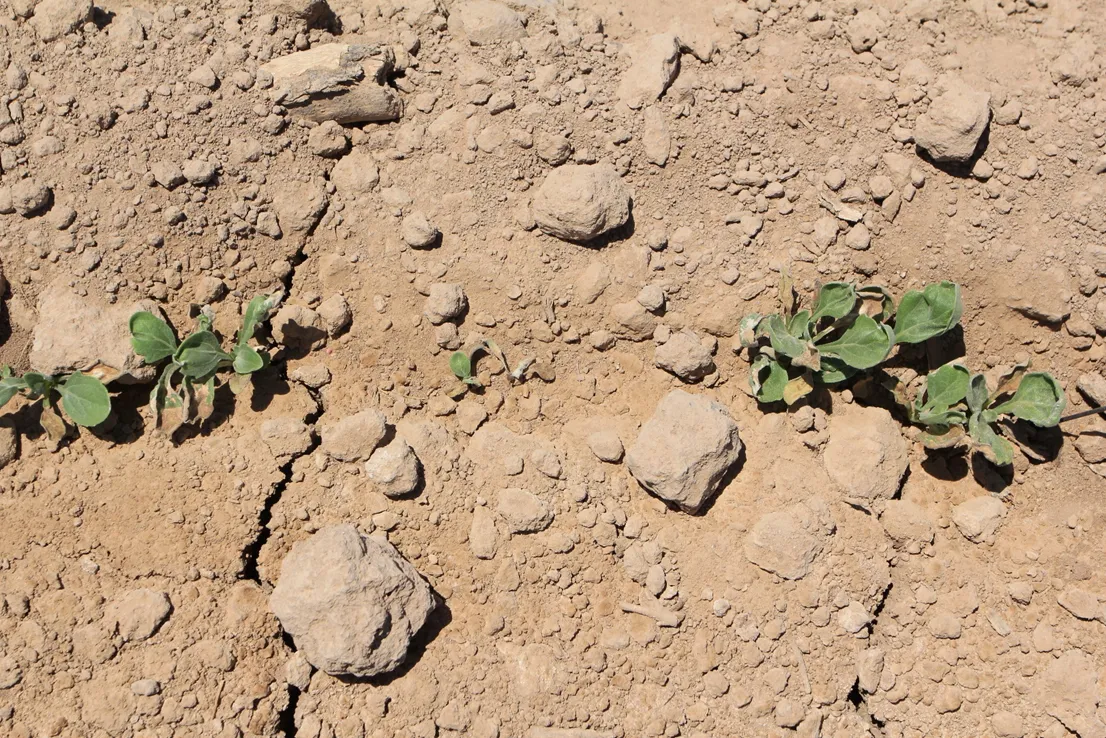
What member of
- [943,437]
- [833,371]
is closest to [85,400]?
[833,371]

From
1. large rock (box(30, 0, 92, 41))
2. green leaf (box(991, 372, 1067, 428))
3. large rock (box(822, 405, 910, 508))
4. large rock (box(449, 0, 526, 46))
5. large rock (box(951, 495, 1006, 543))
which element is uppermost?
large rock (box(30, 0, 92, 41))

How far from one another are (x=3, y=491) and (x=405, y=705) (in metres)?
1.40

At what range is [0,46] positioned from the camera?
283cm

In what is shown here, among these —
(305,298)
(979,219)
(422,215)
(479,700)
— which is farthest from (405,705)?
(979,219)

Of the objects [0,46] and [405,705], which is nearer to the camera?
[405,705]

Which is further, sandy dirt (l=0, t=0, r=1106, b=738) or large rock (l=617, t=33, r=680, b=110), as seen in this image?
large rock (l=617, t=33, r=680, b=110)

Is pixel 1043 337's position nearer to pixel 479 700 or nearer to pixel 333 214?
pixel 479 700

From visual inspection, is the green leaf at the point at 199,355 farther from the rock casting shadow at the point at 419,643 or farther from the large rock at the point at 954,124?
the large rock at the point at 954,124

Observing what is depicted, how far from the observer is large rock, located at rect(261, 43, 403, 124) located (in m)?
2.92

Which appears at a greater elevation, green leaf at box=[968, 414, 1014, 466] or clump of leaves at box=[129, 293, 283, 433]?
clump of leaves at box=[129, 293, 283, 433]

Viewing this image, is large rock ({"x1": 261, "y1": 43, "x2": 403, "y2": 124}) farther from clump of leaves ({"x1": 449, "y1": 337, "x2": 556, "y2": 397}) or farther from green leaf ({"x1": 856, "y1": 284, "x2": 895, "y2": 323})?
green leaf ({"x1": 856, "y1": 284, "x2": 895, "y2": 323})

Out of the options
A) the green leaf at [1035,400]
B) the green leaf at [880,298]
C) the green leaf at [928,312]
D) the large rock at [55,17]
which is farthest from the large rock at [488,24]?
the green leaf at [1035,400]

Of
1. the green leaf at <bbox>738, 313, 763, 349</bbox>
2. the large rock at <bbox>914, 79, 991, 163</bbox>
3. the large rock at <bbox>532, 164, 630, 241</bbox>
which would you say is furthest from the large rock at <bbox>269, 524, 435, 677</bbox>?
the large rock at <bbox>914, 79, 991, 163</bbox>

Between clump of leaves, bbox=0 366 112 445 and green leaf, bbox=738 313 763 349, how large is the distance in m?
1.99
